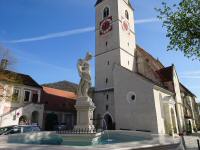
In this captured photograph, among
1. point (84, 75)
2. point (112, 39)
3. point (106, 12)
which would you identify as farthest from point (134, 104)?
point (106, 12)

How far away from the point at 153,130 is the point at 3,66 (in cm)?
2161

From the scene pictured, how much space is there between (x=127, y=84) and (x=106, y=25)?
14.9 metres

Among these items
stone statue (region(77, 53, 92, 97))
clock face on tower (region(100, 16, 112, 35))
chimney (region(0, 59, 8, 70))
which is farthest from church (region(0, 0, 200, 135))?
stone statue (region(77, 53, 92, 97))

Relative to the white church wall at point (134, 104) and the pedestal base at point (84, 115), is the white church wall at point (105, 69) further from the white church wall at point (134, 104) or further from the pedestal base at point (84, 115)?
the pedestal base at point (84, 115)

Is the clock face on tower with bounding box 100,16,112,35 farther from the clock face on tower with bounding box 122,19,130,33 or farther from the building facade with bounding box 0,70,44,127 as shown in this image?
the building facade with bounding box 0,70,44,127

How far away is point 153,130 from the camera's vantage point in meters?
26.2

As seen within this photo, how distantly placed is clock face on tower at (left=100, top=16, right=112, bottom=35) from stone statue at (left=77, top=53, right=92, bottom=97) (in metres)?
24.5

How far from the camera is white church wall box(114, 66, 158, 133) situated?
2705 centimetres

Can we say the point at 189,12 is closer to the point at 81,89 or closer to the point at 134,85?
the point at 81,89

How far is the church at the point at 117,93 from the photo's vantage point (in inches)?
1072

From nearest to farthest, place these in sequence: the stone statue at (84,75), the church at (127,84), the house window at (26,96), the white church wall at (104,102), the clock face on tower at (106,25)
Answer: the stone statue at (84,75)
the church at (127,84)
the house window at (26,96)
the white church wall at (104,102)
the clock face on tower at (106,25)

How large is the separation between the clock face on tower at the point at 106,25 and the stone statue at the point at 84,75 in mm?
24541

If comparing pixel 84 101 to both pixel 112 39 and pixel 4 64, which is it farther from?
pixel 112 39

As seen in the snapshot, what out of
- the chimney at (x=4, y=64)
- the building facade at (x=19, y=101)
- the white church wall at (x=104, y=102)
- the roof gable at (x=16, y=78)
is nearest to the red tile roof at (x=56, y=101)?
the building facade at (x=19, y=101)
